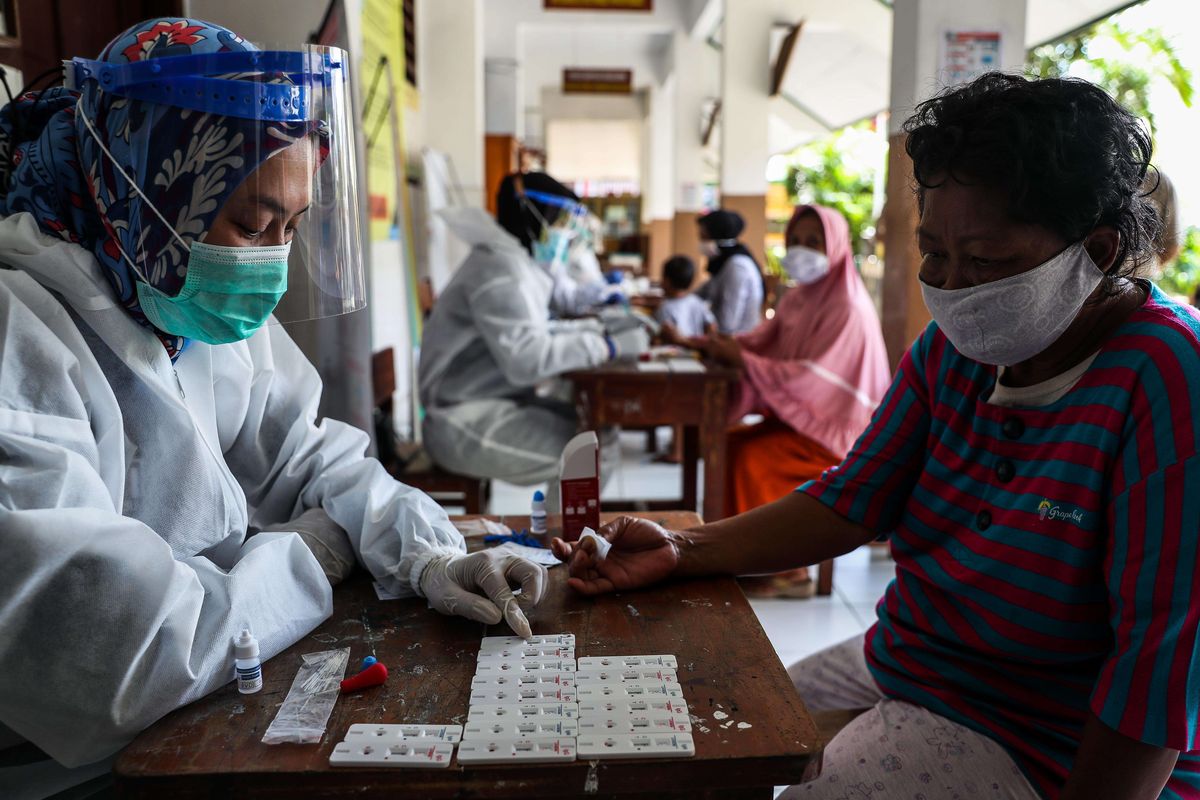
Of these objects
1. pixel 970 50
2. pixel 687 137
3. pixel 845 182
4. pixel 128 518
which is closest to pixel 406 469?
pixel 128 518

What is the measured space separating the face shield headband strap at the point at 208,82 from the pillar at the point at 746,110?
7956 millimetres

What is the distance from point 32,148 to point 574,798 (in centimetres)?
101

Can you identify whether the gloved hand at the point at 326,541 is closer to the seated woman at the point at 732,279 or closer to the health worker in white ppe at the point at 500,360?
the health worker in white ppe at the point at 500,360

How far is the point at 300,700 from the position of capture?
0.97 metres

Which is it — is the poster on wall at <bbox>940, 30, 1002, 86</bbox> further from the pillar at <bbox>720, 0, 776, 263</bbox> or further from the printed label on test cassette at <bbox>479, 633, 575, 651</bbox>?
the pillar at <bbox>720, 0, 776, 263</bbox>

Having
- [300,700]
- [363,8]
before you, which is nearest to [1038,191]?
[300,700]

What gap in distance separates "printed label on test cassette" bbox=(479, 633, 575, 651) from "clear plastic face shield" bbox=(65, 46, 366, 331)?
0.51 meters

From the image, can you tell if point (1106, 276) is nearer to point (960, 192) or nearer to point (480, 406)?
point (960, 192)

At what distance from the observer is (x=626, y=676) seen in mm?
1024

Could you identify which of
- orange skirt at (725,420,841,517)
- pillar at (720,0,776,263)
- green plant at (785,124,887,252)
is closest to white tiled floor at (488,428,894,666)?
orange skirt at (725,420,841,517)

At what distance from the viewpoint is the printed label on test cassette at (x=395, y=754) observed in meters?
0.86

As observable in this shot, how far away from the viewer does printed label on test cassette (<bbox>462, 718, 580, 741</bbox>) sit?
2.97 ft

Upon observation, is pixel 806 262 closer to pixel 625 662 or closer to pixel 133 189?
pixel 625 662

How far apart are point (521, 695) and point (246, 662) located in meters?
0.31
